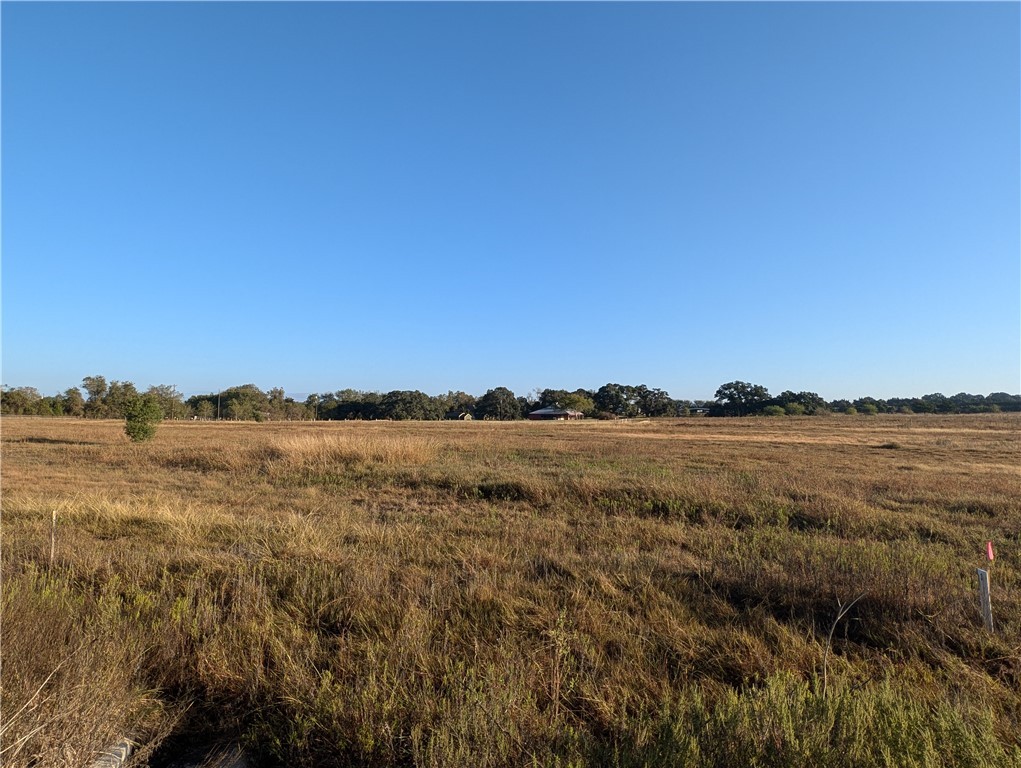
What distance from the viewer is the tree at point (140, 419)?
27344 millimetres

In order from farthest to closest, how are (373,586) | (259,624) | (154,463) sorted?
(154,463), (373,586), (259,624)

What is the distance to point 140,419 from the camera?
2745 centimetres

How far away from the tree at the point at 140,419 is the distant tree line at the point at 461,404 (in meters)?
73.2

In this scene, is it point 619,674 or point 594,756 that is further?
point 619,674

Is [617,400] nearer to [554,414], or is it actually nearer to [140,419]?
[554,414]

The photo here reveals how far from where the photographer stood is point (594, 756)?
2.29 meters

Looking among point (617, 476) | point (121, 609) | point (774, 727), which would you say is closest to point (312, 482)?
point (617, 476)

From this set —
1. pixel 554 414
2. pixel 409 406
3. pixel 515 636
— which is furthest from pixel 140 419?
pixel 554 414

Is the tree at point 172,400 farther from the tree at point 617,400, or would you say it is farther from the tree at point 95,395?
the tree at point 617,400

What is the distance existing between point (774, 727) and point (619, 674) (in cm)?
109

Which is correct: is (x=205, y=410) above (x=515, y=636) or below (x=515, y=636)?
above

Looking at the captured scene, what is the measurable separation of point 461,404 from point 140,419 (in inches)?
3932

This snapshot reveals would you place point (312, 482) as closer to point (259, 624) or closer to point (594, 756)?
point (259, 624)

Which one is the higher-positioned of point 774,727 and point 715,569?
point 774,727
